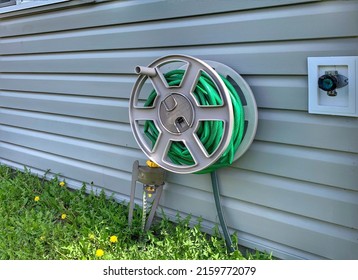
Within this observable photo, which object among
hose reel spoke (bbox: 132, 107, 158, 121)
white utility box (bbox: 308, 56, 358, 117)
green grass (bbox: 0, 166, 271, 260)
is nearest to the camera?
white utility box (bbox: 308, 56, 358, 117)

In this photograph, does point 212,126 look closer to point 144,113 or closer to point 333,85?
point 144,113

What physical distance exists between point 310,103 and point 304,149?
0.23 metres

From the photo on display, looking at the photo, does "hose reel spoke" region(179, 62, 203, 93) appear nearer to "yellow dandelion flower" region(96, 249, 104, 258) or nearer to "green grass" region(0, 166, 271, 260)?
"green grass" region(0, 166, 271, 260)

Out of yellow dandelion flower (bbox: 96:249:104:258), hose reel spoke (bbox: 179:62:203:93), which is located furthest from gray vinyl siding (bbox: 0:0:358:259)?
yellow dandelion flower (bbox: 96:249:104:258)

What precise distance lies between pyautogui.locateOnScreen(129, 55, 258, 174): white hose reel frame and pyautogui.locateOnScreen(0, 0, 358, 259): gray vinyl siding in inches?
2.9

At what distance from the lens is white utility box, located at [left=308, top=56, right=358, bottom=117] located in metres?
1.61

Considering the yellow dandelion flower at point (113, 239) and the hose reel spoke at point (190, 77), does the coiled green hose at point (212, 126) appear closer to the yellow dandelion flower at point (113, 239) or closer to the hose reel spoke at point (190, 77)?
the hose reel spoke at point (190, 77)

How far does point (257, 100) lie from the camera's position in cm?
194

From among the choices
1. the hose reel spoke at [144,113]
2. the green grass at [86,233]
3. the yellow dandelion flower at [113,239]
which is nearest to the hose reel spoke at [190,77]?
the hose reel spoke at [144,113]

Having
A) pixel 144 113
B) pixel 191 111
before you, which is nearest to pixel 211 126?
pixel 191 111

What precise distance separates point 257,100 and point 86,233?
4.30ft

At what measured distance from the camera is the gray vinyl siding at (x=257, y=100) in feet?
5.71

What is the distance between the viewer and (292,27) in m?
1.76

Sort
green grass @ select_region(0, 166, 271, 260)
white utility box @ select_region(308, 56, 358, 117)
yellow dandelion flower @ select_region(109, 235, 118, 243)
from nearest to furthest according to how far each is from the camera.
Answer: white utility box @ select_region(308, 56, 358, 117) → green grass @ select_region(0, 166, 271, 260) → yellow dandelion flower @ select_region(109, 235, 118, 243)
